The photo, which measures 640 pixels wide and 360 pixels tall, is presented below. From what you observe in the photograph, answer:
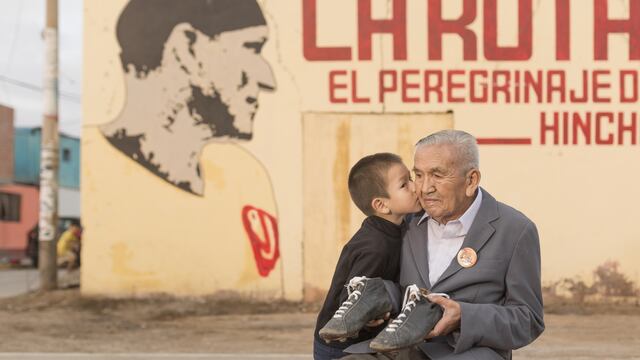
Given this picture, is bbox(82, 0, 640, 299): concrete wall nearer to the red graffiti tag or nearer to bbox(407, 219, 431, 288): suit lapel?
the red graffiti tag

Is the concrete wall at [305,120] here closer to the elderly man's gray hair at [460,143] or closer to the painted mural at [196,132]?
the painted mural at [196,132]

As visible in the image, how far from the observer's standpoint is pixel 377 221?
3461mm

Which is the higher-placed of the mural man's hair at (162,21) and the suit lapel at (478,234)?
the mural man's hair at (162,21)

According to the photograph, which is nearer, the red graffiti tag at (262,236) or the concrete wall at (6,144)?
the red graffiti tag at (262,236)

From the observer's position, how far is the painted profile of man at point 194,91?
13477mm

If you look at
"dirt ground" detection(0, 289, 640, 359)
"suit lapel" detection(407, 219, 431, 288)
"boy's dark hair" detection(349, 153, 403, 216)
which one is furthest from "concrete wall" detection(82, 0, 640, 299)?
"suit lapel" detection(407, 219, 431, 288)

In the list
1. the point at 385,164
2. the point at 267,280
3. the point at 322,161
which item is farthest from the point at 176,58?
the point at 385,164

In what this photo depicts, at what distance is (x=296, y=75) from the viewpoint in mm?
13492

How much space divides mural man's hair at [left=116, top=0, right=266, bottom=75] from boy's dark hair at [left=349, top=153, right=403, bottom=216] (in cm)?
1033

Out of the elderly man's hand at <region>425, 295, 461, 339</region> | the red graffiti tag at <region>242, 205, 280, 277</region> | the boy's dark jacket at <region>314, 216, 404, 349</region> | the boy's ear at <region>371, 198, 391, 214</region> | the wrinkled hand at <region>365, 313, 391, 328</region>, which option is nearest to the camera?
the elderly man's hand at <region>425, 295, 461, 339</region>

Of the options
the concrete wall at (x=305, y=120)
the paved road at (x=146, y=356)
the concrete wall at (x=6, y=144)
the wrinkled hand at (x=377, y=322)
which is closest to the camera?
the wrinkled hand at (x=377, y=322)

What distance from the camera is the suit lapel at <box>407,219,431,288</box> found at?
10.6ft

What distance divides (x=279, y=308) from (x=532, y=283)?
33.6ft

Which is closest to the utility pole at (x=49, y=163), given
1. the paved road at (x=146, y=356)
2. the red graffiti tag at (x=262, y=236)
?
the red graffiti tag at (x=262, y=236)
